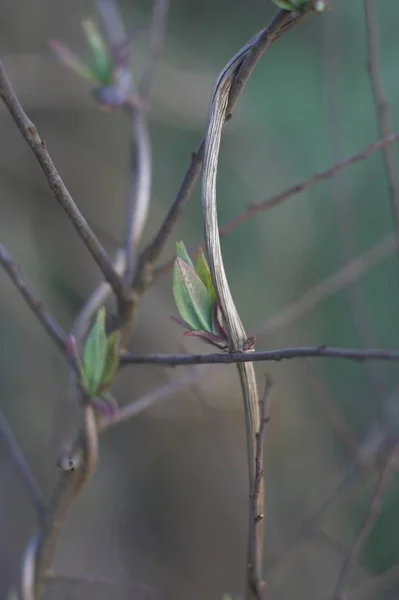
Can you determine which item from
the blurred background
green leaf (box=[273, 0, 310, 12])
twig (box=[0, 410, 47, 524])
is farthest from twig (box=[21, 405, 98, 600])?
the blurred background

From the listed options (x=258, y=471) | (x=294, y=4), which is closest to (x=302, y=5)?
(x=294, y=4)

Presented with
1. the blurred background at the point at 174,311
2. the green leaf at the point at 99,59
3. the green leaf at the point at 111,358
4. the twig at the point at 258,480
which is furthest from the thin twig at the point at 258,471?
the blurred background at the point at 174,311

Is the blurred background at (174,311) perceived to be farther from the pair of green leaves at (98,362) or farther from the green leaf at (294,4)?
the green leaf at (294,4)

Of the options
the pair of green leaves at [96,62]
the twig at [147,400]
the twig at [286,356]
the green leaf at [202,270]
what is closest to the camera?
the twig at [286,356]

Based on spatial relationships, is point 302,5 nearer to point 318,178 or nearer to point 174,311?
point 318,178

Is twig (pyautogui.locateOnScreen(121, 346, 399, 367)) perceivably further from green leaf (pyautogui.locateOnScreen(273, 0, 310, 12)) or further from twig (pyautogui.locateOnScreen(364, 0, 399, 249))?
twig (pyautogui.locateOnScreen(364, 0, 399, 249))

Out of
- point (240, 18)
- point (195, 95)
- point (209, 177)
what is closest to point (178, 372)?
point (209, 177)
